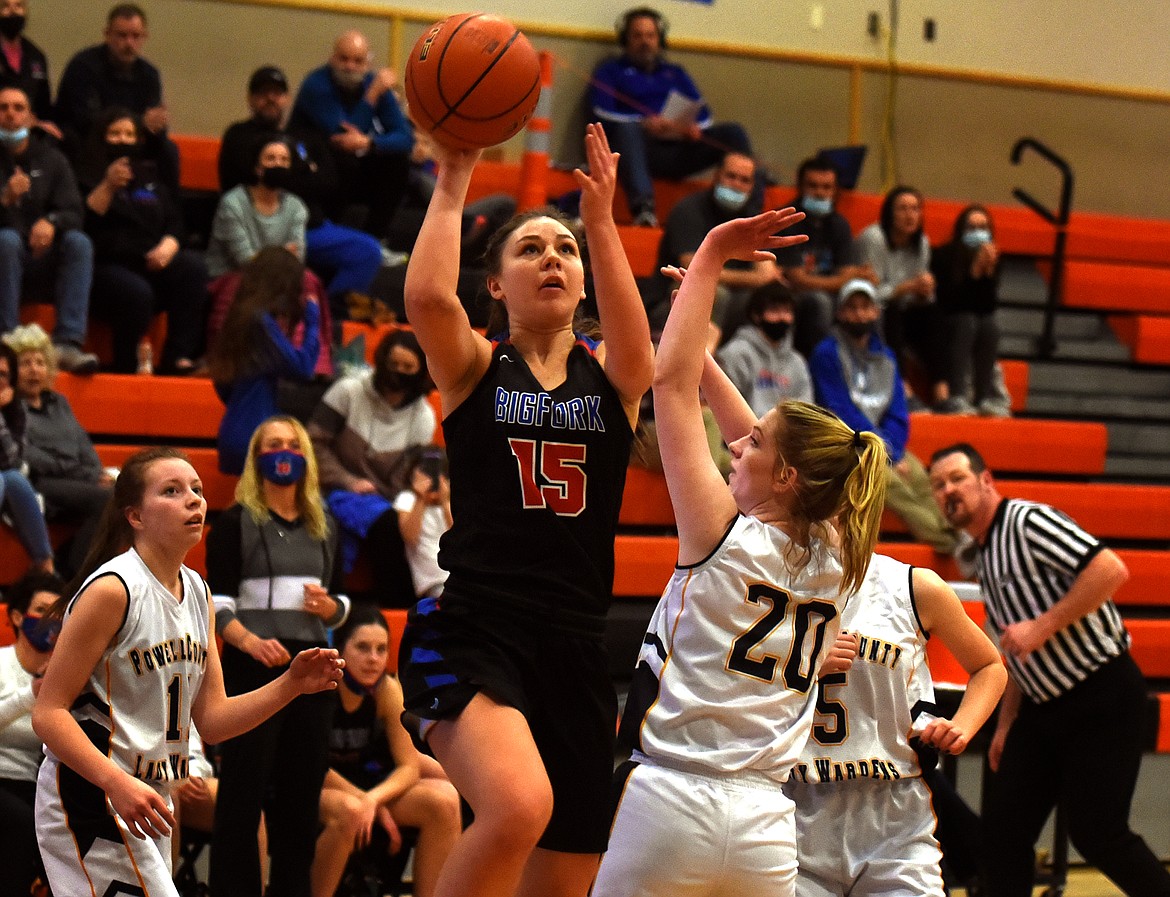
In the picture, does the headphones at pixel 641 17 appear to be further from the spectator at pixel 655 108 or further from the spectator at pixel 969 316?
the spectator at pixel 969 316

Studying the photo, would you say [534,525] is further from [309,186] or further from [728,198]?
[728,198]

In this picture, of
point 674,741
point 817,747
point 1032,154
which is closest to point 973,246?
point 1032,154

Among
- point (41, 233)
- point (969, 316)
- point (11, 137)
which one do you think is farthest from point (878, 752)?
point (969, 316)

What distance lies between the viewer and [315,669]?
3465mm

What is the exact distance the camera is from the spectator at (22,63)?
7980mm

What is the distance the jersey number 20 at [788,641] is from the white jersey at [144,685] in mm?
1401

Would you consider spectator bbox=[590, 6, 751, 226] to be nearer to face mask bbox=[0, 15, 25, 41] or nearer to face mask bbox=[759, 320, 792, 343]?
face mask bbox=[759, 320, 792, 343]

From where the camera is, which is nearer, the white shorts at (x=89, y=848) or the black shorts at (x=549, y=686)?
the black shorts at (x=549, y=686)

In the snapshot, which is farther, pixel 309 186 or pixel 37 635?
pixel 309 186

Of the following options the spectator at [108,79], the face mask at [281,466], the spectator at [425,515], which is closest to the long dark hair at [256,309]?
the spectator at [425,515]

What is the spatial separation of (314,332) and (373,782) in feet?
7.37

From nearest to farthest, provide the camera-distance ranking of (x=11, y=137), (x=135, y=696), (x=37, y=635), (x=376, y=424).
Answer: (x=135, y=696) < (x=37, y=635) < (x=376, y=424) < (x=11, y=137)

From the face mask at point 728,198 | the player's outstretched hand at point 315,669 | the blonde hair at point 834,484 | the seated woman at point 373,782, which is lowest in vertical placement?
the seated woman at point 373,782

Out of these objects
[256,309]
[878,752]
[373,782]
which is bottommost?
[373,782]
